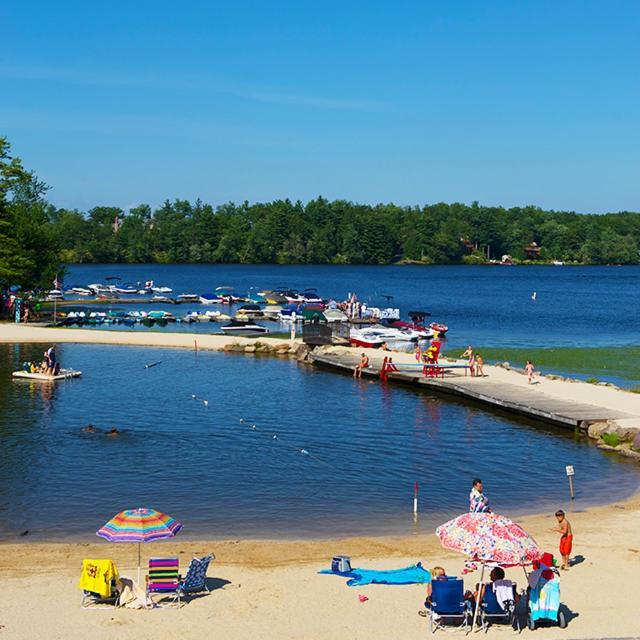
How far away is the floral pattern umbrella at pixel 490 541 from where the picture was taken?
59.9 ft

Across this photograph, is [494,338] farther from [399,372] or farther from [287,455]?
[287,455]

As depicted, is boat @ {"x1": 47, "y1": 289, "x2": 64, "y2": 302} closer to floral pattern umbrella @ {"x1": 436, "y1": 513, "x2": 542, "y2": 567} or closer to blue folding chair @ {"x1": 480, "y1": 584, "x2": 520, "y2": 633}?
floral pattern umbrella @ {"x1": 436, "y1": 513, "x2": 542, "y2": 567}

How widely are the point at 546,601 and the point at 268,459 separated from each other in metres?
17.5

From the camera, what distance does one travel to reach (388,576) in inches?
842

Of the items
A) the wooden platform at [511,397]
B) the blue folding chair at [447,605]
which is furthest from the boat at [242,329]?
the blue folding chair at [447,605]

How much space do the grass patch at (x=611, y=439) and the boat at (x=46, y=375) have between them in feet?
97.9

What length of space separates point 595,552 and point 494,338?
58515mm

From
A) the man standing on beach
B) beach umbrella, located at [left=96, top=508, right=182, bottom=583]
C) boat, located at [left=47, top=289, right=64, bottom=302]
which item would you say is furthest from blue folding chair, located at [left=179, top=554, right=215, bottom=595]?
boat, located at [left=47, top=289, right=64, bottom=302]

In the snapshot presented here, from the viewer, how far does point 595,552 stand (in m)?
23.9

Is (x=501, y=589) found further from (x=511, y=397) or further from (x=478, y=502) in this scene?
(x=511, y=397)

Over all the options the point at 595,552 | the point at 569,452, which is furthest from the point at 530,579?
the point at 569,452

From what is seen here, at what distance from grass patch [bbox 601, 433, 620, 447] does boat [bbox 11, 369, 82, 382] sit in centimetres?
2984

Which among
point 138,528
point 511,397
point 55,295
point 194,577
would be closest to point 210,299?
point 55,295

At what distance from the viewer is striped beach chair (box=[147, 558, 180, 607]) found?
1986 cm
